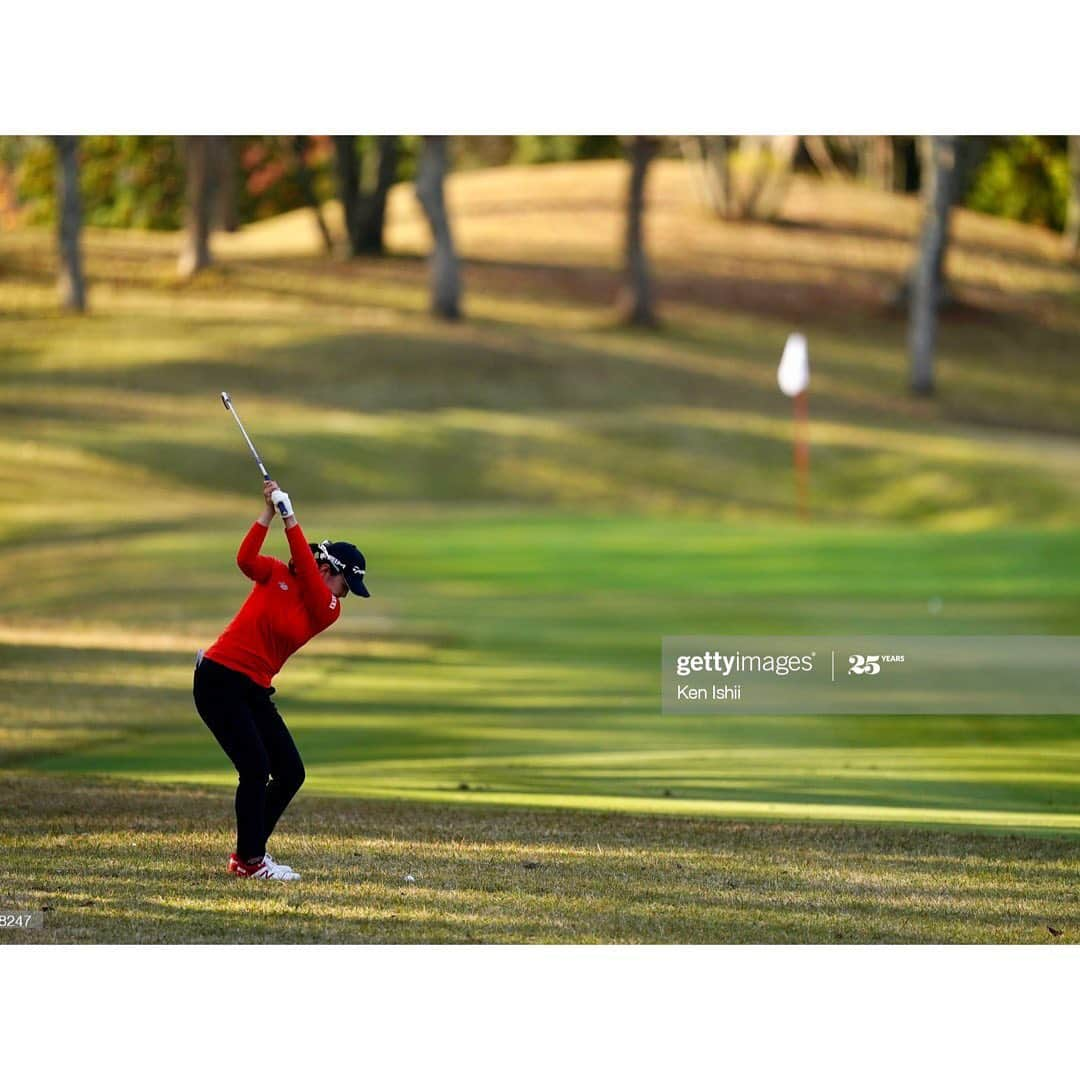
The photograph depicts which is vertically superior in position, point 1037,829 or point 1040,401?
point 1040,401

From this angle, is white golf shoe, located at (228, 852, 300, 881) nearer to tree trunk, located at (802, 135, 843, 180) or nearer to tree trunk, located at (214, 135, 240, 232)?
tree trunk, located at (214, 135, 240, 232)

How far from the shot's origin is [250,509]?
12.0 meters

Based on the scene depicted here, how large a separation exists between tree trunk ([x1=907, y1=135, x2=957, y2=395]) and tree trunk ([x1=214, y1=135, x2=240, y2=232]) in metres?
4.28

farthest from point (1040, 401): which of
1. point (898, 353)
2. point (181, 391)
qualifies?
point (181, 391)

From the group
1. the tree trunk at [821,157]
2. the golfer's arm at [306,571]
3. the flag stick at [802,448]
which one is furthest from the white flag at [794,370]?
the golfer's arm at [306,571]

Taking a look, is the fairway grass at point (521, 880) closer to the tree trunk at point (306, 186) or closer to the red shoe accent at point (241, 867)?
the red shoe accent at point (241, 867)

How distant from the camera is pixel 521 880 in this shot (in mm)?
8344

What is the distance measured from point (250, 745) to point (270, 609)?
1.74ft

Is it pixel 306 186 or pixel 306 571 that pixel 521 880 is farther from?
pixel 306 186

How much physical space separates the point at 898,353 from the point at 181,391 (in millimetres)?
4427

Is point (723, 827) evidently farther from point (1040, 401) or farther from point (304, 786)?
point (1040, 401)

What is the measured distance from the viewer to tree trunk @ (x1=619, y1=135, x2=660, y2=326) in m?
12.7

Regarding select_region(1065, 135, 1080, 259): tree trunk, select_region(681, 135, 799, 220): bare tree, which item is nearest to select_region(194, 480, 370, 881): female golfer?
select_region(681, 135, 799, 220): bare tree

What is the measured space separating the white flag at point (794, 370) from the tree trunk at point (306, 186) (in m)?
3.04
